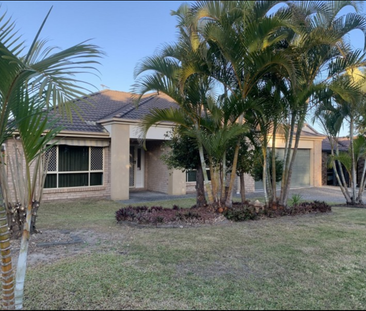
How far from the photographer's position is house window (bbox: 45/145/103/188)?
42.1 feet

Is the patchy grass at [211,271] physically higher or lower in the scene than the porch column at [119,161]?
lower

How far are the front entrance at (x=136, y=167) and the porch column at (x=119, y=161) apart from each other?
9.95 feet

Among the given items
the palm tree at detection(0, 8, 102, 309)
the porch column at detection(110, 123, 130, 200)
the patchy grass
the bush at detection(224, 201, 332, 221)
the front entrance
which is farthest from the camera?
the front entrance

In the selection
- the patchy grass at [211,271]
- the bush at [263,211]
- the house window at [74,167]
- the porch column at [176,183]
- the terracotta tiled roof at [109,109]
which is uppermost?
the terracotta tiled roof at [109,109]

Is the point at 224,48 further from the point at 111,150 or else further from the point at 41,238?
the point at 111,150

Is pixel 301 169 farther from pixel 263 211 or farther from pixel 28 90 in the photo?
pixel 28 90

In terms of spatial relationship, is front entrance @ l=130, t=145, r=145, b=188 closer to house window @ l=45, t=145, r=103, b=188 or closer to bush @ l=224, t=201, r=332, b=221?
house window @ l=45, t=145, r=103, b=188

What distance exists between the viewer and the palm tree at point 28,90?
2.75 metres

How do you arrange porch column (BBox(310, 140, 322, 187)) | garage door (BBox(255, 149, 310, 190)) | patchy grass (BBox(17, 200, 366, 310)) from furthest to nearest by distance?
porch column (BBox(310, 140, 322, 187)), garage door (BBox(255, 149, 310, 190)), patchy grass (BBox(17, 200, 366, 310))

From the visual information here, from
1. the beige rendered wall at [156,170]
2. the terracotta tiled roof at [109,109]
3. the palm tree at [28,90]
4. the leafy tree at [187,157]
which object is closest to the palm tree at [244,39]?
the leafy tree at [187,157]

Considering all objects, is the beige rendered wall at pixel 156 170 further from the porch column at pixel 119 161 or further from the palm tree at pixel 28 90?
the palm tree at pixel 28 90

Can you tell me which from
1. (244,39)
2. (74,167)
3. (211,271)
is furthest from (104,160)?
(211,271)

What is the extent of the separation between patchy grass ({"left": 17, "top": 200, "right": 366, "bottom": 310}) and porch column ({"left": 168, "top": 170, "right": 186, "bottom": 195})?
300 inches

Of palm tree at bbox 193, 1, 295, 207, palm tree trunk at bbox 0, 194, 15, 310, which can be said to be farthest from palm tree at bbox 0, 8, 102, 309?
palm tree at bbox 193, 1, 295, 207
